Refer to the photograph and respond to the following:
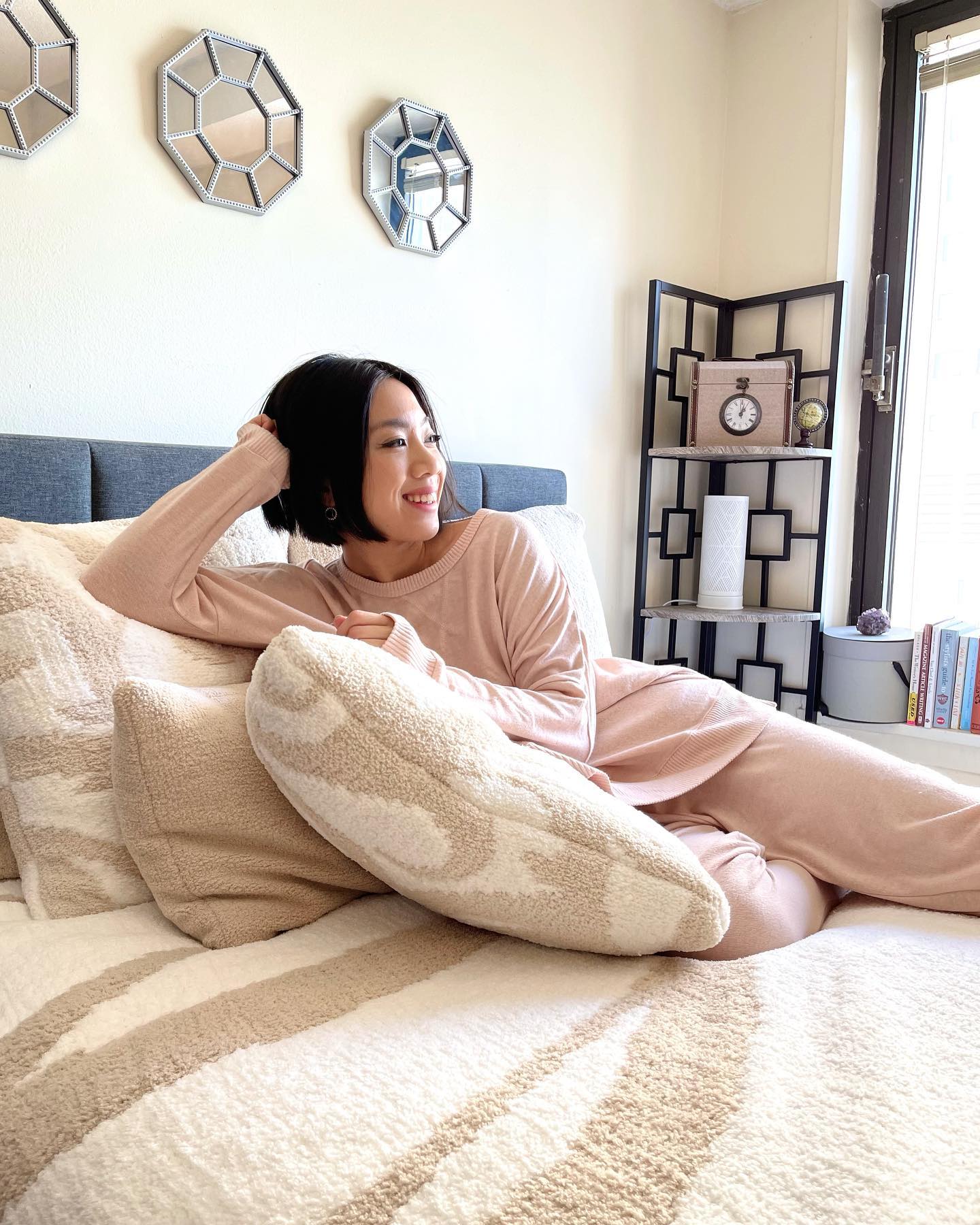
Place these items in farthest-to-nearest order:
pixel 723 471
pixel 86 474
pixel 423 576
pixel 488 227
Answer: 1. pixel 723 471
2. pixel 488 227
3. pixel 86 474
4. pixel 423 576

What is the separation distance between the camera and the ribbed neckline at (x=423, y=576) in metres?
1.34

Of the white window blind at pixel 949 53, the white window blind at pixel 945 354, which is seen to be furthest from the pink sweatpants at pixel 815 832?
the white window blind at pixel 949 53

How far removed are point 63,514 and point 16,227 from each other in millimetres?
519

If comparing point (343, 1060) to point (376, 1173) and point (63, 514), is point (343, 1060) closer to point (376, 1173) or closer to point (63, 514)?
point (376, 1173)

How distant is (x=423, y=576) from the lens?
4.39ft

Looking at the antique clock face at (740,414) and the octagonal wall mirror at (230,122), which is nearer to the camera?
the octagonal wall mirror at (230,122)

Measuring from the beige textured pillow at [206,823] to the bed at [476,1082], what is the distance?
36 mm

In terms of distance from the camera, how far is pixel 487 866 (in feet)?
2.46

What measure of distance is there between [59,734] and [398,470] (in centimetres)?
57

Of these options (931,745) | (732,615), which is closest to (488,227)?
(732,615)

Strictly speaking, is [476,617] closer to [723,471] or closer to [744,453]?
[744,453]

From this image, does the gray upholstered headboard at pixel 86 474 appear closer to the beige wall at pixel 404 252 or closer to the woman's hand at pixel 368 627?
the beige wall at pixel 404 252

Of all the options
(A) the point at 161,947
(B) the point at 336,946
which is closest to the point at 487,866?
(B) the point at 336,946

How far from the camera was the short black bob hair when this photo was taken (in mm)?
1273
